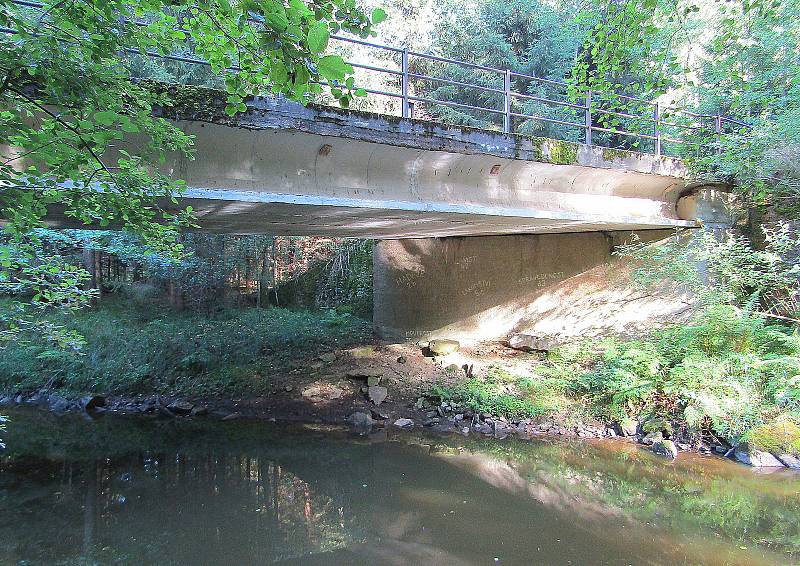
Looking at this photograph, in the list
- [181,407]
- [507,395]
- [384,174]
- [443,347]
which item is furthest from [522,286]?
[181,407]

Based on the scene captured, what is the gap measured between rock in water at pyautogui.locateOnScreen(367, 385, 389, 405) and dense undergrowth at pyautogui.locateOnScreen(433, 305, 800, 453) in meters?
0.93

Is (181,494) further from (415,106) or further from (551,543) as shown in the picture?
(415,106)

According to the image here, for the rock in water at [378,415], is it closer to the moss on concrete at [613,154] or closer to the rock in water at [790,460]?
the moss on concrete at [613,154]

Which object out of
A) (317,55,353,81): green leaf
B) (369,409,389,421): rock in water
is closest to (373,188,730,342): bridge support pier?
(369,409,389,421): rock in water

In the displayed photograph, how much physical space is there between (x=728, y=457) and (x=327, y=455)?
5.64m

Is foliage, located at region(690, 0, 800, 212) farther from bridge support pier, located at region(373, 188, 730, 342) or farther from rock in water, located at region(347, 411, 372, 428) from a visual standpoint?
rock in water, located at region(347, 411, 372, 428)

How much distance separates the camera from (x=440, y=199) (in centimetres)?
690

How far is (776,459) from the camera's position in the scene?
6.84 meters

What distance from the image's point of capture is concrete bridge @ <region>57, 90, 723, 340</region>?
551cm

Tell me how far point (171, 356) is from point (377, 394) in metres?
5.20

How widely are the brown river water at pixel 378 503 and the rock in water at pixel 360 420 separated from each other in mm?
506

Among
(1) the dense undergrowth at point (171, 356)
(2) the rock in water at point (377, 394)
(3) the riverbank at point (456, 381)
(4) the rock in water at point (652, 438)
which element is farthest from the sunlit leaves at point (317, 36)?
(1) the dense undergrowth at point (171, 356)

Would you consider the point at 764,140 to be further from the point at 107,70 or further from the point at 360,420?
the point at 107,70

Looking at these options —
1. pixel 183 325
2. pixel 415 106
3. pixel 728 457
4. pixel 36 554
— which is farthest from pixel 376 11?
pixel 415 106
